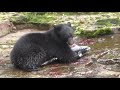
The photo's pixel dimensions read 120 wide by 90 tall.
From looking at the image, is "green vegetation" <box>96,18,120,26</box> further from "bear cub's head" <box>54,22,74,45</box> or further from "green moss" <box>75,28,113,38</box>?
"bear cub's head" <box>54,22,74,45</box>

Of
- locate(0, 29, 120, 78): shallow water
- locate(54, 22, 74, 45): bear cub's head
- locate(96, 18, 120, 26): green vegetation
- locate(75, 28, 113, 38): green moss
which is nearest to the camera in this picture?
locate(0, 29, 120, 78): shallow water

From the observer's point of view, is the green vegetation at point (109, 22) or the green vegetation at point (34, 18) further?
the green vegetation at point (34, 18)

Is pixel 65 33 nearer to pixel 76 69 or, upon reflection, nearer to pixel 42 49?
pixel 42 49

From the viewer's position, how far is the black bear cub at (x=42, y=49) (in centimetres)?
763

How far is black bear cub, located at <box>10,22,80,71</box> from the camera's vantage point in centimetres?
763

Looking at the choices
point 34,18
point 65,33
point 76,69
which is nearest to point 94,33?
point 65,33

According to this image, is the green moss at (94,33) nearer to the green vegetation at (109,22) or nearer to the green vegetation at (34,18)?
the green vegetation at (109,22)

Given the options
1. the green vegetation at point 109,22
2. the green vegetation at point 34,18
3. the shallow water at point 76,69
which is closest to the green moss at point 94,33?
the green vegetation at point 109,22

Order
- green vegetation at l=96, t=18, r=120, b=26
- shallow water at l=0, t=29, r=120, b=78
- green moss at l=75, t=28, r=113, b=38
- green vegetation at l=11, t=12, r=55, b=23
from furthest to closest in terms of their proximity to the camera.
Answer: green vegetation at l=11, t=12, r=55, b=23 → green vegetation at l=96, t=18, r=120, b=26 → green moss at l=75, t=28, r=113, b=38 → shallow water at l=0, t=29, r=120, b=78

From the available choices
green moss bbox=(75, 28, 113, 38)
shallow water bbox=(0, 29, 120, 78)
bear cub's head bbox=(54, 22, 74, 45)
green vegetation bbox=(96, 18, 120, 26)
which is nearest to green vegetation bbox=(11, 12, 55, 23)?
green vegetation bbox=(96, 18, 120, 26)

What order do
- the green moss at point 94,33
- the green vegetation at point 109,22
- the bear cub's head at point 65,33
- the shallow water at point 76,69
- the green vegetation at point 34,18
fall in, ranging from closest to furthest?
the shallow water at point 76,69 → the bear cub's head at point 65,33 → the green moss at point 94,33 → the green vegetation at point 109,22 → the green vegetation at point 34,18

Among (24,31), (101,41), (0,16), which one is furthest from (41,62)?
(0,16)

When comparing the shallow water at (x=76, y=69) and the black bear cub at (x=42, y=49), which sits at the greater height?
the black bear cub at (x=42, y=49)

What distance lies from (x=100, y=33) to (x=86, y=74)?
2.21m
